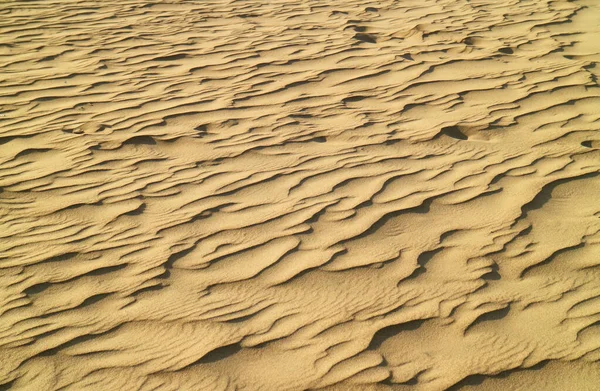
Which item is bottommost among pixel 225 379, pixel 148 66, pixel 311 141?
pixel 225 379

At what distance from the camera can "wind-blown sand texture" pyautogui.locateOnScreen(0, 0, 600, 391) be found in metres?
2.79

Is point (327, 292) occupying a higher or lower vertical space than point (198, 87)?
lower

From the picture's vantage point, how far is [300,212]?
380 centimetres

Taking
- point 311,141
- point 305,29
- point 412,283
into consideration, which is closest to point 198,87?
point 311,141

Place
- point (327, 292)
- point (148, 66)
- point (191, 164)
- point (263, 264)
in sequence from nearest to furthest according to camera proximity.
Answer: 1. point (327, 292)
2. point (263, 264)
3. point (191, 164)
4. point (148, 66)

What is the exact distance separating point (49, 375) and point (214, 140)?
237cm

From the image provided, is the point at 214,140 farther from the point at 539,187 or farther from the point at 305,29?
the point at 305,29

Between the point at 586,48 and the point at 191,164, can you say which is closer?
the point at 191,164

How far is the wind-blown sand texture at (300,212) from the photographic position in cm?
279

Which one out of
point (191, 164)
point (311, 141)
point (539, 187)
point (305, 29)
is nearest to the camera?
point (539, 187)

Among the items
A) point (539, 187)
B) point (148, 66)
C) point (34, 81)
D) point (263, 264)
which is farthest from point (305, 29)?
point (263, 264)

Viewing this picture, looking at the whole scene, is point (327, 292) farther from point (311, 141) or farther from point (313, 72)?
point (313, 72)

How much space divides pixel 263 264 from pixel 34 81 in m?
3.59

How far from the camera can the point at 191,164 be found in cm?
440
